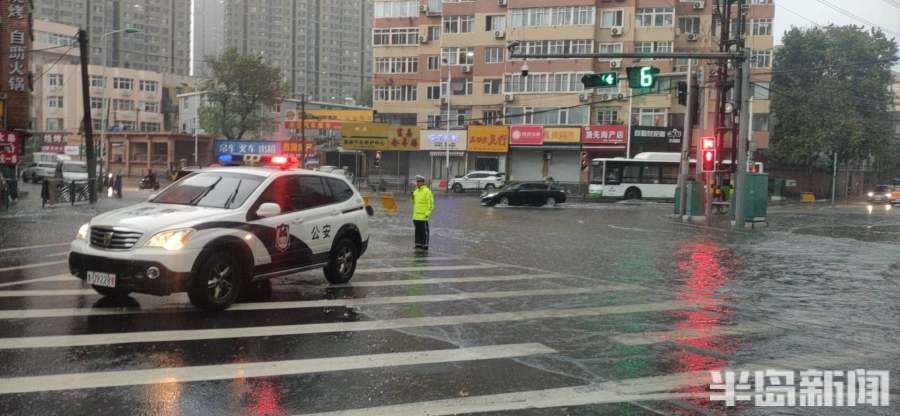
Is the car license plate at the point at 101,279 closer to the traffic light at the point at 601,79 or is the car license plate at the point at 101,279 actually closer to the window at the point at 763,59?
the traffic light at the point at 601,79

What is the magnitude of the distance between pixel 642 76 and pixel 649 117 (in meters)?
33.5

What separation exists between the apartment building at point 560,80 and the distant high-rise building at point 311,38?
56589mm

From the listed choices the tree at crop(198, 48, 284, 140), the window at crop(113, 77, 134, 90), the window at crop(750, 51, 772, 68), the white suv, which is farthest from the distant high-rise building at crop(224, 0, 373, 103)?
the window at crop(750, 51, 772, 68)

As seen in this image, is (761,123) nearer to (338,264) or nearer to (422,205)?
(422,205)

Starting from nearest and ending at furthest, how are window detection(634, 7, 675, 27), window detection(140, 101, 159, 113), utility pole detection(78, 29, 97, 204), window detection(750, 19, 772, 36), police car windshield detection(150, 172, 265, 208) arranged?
police car windshield detection(150, 172, 265, 208), utility pole detection(78, 29, 97, 204), window detection(634, 7, 675, 27), window detection(750, 19, 772, 36), window detection(140, 101, 159, 113)

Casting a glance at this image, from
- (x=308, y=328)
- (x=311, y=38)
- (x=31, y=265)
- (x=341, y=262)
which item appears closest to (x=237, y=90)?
(x=31, y=265)

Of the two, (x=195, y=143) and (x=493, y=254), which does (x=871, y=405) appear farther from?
(x=195, y=143)

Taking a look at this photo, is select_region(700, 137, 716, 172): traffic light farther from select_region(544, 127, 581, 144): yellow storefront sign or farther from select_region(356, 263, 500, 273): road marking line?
select_region(544, 127, 581, 144): yellow storefront sign

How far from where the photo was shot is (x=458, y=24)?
5862 cm

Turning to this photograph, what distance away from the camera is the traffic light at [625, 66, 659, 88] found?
22094mm

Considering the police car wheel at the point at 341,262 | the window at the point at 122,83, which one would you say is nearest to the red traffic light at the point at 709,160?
the police car wheel at the point at 341,262

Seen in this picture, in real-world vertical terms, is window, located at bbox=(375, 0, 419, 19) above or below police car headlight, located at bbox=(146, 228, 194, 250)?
above

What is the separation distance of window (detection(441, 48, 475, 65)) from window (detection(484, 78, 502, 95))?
2147 millimetres

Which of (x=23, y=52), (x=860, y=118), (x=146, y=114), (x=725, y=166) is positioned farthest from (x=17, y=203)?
(x=146, y=114)
